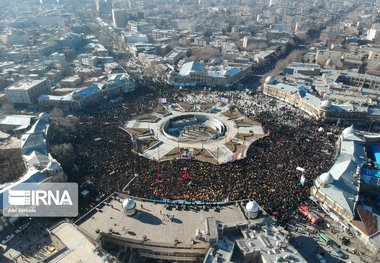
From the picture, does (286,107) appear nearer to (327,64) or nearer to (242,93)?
(242,93)

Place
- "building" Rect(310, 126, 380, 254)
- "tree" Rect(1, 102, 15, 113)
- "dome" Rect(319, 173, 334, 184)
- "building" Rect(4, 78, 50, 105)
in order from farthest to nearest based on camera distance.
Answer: "building" Rect(4, 78, 50, 105) < "tree" Rect(1, 102, 15, 113) < "dome" Rect(319, 173, 334, 184) < "building" Rect(310, 126, 380, 254)

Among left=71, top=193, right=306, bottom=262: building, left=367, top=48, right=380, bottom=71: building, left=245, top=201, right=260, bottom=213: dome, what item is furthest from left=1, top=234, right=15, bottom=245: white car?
left=367, top=48, right=380, bottom=71: building

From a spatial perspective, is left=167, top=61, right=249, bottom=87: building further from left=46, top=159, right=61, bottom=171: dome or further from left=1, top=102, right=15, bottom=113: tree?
left=46, top=159, right=61, bottom=171: dome

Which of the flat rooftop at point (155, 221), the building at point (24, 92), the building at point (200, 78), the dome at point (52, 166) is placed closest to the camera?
the flat rooftop at point (155, 221)

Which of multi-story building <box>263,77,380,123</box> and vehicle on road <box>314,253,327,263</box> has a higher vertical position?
multi-story building <box>263,77,380,123</box>

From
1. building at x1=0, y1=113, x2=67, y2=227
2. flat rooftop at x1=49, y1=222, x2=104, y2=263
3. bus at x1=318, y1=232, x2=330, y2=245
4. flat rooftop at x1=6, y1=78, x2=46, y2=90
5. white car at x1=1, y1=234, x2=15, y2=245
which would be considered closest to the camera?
flat rooftop at x1=49, y1=222, x2=104, y2=263

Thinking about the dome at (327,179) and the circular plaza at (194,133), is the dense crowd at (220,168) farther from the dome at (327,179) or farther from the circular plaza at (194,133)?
the dome at (327,179)

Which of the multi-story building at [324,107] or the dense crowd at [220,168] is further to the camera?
the multi-story building at [324,107]

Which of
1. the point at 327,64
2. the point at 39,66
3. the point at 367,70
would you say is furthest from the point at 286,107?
the point at 39,66

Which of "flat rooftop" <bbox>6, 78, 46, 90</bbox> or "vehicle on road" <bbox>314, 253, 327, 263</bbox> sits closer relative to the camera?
"vehicle on road" <bbox>314, 253, 327, 263</bbox>

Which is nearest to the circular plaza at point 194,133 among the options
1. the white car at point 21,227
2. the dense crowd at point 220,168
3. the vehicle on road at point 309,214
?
the dense crowd at point 220,168
